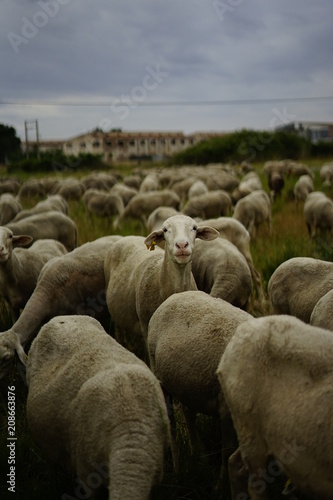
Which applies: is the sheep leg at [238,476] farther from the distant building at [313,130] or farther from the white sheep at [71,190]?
the distant building at [313,130]

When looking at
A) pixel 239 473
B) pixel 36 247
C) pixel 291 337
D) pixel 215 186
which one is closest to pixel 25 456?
pixel 239 473

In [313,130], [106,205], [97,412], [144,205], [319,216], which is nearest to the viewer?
[97,412]

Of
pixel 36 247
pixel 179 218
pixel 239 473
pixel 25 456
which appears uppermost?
pixel 179 218

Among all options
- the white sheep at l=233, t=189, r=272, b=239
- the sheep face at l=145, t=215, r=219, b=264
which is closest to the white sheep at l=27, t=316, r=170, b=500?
the sheep face at l=145, t=215, r=219, b=264

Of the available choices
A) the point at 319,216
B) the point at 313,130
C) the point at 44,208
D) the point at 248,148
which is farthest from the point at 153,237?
the point at 313,130

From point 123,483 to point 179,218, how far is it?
2516 mm

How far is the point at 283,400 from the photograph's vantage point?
101 inches

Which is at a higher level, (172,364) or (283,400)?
(283,400)

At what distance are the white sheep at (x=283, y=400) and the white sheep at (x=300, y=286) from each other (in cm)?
214

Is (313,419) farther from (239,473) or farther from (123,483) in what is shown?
(123,483)

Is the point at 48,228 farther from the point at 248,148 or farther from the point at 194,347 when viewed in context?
the point at 248,148

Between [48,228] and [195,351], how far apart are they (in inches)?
245

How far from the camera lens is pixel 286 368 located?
8.55 ft

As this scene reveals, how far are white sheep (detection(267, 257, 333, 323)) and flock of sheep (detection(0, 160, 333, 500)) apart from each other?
0.01 metres
